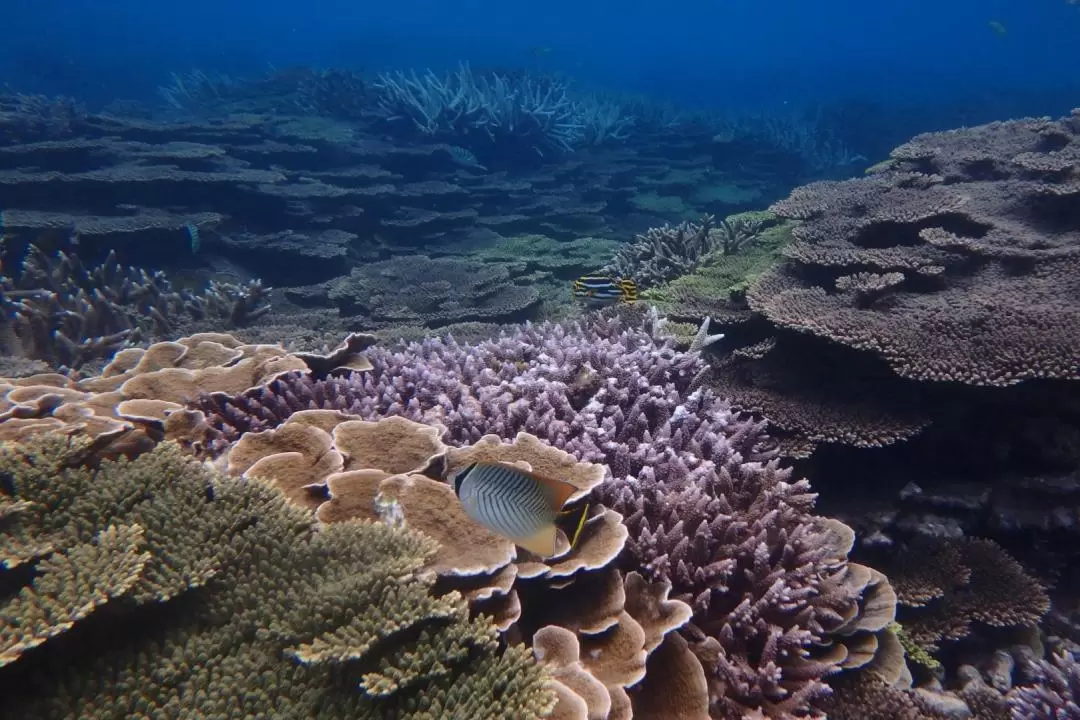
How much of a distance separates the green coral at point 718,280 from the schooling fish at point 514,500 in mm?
3894

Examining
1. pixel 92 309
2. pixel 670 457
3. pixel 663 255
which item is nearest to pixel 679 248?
pixel 663 255

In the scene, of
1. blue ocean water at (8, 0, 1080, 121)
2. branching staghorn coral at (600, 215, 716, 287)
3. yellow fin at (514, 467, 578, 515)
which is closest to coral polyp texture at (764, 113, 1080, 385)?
branching staghorn coral at (600, 215, 716, 287)

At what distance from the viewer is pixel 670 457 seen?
335 centimetres

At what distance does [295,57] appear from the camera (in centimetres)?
5375

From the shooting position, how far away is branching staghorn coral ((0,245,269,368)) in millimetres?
6652

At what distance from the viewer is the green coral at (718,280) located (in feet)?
18.4

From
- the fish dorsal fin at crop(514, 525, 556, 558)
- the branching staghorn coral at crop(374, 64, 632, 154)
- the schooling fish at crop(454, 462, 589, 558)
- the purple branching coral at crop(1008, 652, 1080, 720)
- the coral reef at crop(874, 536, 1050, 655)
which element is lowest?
the purple branching coral at crop(1008, 652, 1080, 720)

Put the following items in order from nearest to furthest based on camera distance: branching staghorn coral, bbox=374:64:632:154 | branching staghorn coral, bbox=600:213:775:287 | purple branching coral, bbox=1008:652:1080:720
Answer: purple branching coral, bbox=1008:652:1080:720 → branching staghorn coral, bbox=600:213:775:287 → branching staghorn coral, bbox=374:64:632:154

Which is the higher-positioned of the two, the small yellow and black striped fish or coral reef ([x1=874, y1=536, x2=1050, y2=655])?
the small yellow and black striped fish

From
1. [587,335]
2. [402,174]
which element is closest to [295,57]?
[402,174]

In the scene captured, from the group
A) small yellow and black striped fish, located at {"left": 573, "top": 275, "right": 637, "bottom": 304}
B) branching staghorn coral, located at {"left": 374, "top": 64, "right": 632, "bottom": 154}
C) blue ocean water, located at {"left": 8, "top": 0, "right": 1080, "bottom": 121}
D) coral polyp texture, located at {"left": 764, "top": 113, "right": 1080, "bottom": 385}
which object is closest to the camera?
coral polyp texture, located at {"left": 764, "top": 113, "right": 1080, "bottom": 385}

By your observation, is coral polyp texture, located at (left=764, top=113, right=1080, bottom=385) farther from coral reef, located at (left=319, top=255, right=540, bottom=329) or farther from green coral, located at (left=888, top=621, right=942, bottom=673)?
coral reef, located at (left=319, top=255, right=540, bottom=329)

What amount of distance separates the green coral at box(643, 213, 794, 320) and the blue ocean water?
79.3 ft

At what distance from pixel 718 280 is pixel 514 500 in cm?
519
